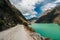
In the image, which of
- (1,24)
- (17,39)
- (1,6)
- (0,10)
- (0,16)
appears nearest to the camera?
(17,39)

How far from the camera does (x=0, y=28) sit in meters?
40.1

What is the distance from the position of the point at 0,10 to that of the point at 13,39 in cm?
2867

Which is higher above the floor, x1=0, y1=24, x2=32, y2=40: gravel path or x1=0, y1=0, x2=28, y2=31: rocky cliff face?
x1=0, y1=0, x2=28, y2=31: rocky cliff face

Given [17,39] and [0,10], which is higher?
[0,10]

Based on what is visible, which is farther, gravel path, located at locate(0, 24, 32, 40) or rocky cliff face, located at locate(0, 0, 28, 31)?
Answer: rocky cliff face, located at locate(0, 0, 28, 31)

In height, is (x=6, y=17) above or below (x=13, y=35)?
above

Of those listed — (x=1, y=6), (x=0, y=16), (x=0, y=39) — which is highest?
(x=1, y=6)

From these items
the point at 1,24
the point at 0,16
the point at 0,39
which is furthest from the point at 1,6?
the point at 0,39

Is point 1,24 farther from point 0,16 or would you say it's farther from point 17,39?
point 17,39

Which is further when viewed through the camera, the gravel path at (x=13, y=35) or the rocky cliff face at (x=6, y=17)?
the rocky cliff face at (x=6, y=17)

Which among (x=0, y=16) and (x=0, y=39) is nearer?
(x=0, y=39)

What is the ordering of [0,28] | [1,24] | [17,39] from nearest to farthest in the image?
[17,39] < [0,28] < [1,24]

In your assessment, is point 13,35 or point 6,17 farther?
point 6,17

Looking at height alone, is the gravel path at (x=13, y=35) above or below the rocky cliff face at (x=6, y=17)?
below
